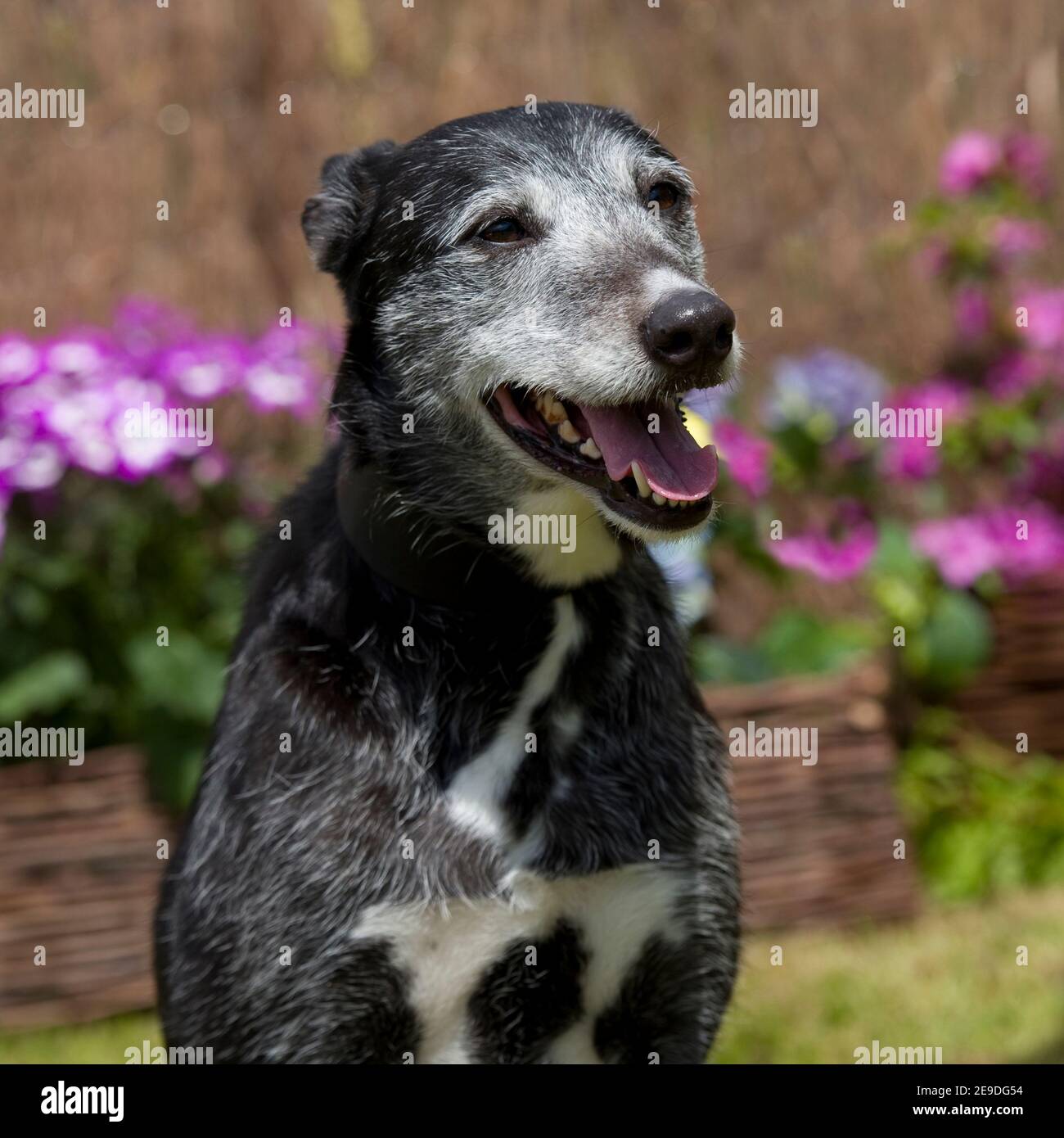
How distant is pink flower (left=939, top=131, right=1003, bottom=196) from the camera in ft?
19.9

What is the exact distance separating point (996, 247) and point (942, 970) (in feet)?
9.38

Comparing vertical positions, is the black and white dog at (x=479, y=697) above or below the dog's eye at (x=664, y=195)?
below

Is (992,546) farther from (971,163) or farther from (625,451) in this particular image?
(625,451)

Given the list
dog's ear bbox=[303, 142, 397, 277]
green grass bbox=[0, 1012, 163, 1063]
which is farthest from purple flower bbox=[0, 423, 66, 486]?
dog's ear bbox=[303, 142, 397, 277]

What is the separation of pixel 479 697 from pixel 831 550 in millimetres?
2817

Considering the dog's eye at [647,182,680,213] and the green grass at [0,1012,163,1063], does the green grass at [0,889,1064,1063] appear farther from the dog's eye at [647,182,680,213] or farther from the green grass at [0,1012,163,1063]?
the dog's eye at [647,182,680,213]

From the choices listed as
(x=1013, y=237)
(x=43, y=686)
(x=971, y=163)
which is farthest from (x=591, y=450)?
(x=971, y=163)

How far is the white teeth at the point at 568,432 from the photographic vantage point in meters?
2.70

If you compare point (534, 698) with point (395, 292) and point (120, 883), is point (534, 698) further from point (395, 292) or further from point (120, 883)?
point (120, 883)

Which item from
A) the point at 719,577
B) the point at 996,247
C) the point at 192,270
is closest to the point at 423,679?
the point at 719,577

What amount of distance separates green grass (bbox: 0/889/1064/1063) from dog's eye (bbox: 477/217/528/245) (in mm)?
1891

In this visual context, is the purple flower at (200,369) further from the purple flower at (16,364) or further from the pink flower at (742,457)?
the pink flower at (742,457)

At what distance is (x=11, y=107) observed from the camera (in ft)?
18.2

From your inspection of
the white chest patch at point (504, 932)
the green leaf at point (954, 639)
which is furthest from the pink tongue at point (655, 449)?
the green leaf at point (954, 639)
